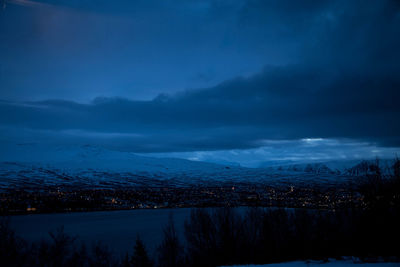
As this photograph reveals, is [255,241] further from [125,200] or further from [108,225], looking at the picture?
[125,200]

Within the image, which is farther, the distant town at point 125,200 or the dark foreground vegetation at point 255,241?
the distant town at point 125,200

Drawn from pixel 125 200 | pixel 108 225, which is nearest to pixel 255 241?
pixel 108 225

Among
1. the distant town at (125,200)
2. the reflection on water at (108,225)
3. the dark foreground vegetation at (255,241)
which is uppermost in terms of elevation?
the dark foreground vegetation at (255,241)

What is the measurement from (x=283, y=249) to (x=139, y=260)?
2164 centimetres

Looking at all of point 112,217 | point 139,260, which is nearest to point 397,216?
point 139,260

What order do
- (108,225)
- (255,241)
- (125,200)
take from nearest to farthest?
(255,241) → (108,225) → (125,200)

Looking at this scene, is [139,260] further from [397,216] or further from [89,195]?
[89,195]

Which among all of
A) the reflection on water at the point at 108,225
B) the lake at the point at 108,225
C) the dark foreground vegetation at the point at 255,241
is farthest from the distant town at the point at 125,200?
the dark foreground vegetation at the point at 255,241

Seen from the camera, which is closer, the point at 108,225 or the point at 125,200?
the point at 108,225

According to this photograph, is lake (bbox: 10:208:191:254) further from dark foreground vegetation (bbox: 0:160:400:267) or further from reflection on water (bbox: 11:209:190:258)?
dark foreground vegetation (bbox: 0:160:400:267)

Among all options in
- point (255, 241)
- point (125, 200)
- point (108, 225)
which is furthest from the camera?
point (125, 200)

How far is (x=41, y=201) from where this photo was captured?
157 m

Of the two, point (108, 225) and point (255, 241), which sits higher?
point (255, 241)

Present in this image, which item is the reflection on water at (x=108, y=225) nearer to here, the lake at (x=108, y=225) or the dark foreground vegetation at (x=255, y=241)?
the lake at (x=108, y=225)
